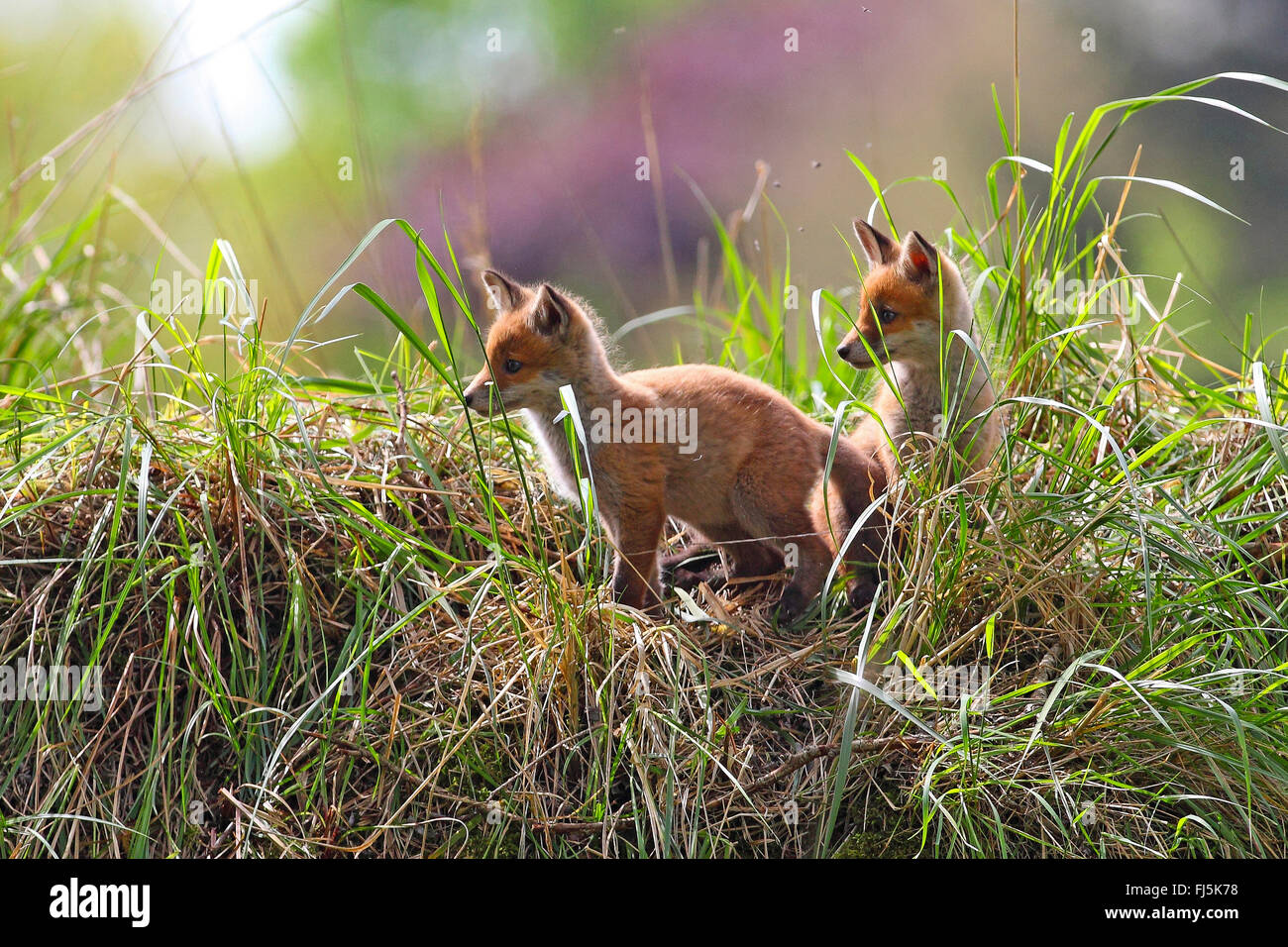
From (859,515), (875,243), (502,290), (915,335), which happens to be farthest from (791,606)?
(502,290)

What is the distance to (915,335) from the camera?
389 centimetres

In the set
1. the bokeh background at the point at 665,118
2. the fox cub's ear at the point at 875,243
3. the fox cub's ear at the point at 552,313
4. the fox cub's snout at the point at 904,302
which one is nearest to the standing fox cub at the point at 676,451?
the fox cub's ear at the point at 552,313

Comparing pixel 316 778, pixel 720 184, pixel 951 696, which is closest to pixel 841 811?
pixel 951 696

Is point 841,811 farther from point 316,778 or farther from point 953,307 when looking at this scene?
point 953,307

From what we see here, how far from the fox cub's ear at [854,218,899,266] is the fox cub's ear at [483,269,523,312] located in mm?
1295

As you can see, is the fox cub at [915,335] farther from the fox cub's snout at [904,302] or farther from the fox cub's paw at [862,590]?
the fox cub's paw at [862,590]

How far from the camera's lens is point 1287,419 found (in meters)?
3.54

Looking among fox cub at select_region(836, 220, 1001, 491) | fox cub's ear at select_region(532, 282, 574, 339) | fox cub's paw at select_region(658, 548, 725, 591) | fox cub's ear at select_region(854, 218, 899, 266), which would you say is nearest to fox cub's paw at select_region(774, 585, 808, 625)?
fox cub's paw at select_region(658, 548, 725, 591)

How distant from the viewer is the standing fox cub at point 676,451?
3.69 m

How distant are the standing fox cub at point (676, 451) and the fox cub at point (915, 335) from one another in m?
0.32

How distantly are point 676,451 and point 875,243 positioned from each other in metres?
1.10

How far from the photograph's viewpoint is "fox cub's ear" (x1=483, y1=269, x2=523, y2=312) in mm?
4012

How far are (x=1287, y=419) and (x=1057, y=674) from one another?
4.44ft

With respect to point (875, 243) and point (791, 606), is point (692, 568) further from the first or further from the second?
point (875, 243)
